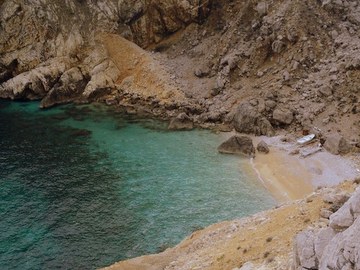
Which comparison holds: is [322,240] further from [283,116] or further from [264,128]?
[283,116]

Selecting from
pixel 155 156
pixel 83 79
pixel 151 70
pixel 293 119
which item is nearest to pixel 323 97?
pixel 293 119

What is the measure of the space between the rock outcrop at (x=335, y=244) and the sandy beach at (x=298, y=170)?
26349mm

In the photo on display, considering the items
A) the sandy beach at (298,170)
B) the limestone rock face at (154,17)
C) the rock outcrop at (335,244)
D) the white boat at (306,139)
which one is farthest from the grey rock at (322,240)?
the limestone rock face at (154,17)

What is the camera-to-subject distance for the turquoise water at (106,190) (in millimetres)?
39000

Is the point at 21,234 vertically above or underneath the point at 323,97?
underneath

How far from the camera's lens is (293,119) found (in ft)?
200

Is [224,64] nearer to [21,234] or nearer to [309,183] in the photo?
[309,183]

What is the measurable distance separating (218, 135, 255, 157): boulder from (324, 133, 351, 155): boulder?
8.94 meters

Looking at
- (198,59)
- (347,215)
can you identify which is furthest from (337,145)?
(347,215)

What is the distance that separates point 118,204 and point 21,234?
9.63 meters

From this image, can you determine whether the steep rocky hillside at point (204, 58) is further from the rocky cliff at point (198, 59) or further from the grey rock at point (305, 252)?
the grey rock at point (305, 252)

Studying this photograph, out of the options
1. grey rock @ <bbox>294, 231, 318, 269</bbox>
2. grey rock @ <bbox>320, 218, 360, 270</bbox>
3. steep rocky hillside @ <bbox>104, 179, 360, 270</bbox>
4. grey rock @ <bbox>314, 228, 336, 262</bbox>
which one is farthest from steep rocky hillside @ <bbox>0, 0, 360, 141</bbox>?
grey rock @ <bbox>320, 218, 360, 270</bbox>

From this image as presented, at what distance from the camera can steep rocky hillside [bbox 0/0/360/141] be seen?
62.0 metres

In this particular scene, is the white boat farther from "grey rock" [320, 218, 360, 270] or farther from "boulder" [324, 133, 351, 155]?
"grey rock" [320, 218, 360, 270]
